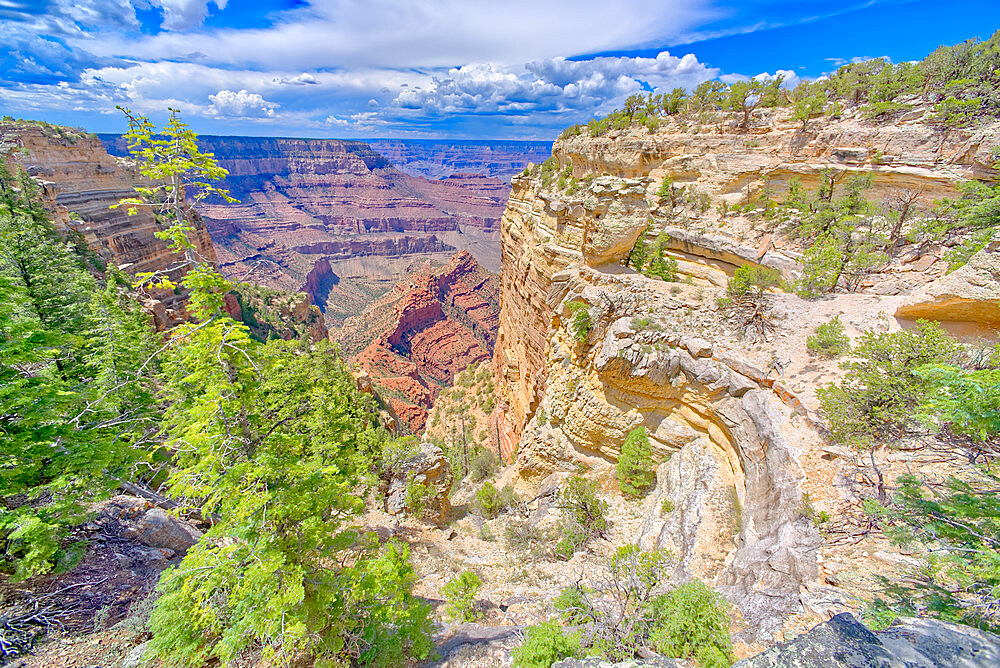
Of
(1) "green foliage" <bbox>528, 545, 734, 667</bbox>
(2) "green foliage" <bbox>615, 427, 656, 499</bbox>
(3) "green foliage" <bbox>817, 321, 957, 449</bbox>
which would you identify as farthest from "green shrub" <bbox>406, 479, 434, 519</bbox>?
(3) "green foliage" <bbox>817, 321, 957, 449</bbox>

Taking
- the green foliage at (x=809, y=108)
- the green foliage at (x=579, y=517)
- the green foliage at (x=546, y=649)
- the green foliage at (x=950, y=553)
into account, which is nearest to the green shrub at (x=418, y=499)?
the green foliage at (x=579, y=517)

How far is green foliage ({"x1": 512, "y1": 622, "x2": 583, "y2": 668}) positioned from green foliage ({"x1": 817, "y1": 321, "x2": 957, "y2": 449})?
7.26 meters

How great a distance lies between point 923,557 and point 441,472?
13577 mm

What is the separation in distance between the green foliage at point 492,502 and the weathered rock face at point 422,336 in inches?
1169

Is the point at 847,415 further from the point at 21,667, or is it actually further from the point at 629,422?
the point at 21,667

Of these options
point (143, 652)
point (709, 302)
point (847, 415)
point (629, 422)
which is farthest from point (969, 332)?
point (143, 652)

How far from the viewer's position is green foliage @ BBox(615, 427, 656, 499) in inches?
508

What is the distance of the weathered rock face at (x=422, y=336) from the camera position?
54.9 meters

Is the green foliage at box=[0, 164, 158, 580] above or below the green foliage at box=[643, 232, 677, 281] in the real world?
below

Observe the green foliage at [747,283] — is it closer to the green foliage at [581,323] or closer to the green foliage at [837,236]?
the green foliage at [837,236]

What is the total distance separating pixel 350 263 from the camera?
6102 inches

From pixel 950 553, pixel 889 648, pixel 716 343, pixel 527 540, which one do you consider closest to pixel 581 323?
pixel 716 343

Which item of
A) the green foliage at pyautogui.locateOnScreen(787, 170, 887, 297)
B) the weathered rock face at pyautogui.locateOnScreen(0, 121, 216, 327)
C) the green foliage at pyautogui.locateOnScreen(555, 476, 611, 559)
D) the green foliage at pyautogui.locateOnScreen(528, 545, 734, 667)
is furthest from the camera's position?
the weathered rock face at pyautogui.locateOnScreen(0, 121, 216, 327)

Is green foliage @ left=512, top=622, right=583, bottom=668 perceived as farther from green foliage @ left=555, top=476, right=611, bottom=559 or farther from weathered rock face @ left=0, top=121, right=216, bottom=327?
weathered rock face @ left=0, top=121, right=216, bottom=327
